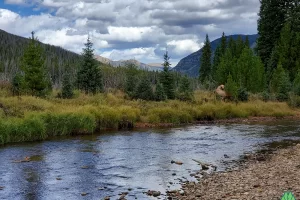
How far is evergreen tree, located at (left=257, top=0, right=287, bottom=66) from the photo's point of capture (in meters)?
75.8

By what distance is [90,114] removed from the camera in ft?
93.8

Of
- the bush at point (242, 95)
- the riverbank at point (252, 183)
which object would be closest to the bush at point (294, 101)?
the bush at point (242, 95)

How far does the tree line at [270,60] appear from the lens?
52.8m

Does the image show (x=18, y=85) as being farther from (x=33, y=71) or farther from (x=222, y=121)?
(x=222, y=121)

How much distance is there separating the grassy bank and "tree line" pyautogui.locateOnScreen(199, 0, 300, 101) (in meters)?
7.14

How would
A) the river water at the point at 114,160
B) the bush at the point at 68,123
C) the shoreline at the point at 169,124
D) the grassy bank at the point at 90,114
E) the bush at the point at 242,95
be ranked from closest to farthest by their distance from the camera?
the river water at the point at 114,160 < the grassy bank at the point at 90,114 < the bush at the point at 68,123 < the shoreline at the point at 169,124 < the bush at the point at 242,95

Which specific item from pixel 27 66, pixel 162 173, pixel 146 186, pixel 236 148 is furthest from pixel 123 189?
pixel 27 66

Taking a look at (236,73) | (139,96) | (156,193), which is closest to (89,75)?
(139,96)

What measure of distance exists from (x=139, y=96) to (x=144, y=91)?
2.96 feet

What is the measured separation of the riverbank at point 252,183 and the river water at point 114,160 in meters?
1.18

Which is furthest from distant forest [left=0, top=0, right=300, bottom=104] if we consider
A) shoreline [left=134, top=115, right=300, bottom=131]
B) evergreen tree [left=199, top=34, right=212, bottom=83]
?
evergreen tree [left=199, top=34, right=212, bottom=83]

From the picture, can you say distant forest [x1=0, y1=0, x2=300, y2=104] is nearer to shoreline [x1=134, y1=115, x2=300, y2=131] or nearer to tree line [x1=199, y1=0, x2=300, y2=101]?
tree line [x1=199, y1=0, x2=300, y2=101]

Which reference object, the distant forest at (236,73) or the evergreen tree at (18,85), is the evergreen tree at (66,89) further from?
the evergreen tree at (18,85)

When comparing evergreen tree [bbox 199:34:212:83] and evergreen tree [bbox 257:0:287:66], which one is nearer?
evergreen tree [bbox 257:0:287:66]
